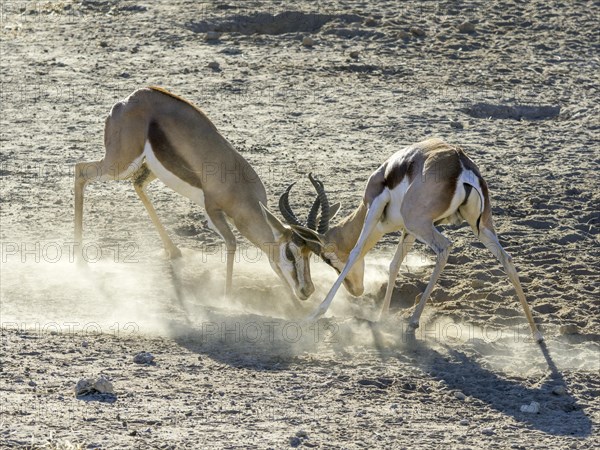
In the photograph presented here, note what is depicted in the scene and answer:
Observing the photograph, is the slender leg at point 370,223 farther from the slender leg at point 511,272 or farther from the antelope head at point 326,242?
the slender leg at point 511,272

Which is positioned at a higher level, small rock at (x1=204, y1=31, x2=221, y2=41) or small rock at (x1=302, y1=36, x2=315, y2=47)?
small rock at (x1=302, y1=36, x2=315, y2=47)

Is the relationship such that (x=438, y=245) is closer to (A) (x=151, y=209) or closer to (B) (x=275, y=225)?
(B) (x=275, y=225)

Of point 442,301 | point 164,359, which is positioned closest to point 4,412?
point 164,359

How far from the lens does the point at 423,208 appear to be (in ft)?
29.9

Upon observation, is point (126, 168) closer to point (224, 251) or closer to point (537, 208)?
point (224, 251)

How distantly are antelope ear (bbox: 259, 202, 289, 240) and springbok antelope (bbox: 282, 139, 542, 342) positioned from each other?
235mm

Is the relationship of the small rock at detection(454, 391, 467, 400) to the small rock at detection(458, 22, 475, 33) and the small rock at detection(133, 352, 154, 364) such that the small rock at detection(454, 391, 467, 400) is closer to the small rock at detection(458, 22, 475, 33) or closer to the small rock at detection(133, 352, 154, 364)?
the small rock at detection(133, 352, 154, 364)

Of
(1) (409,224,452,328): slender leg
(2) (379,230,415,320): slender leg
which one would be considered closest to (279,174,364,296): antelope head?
(2) (379,230,415,320): slender leg

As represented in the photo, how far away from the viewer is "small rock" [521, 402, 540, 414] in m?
7.71

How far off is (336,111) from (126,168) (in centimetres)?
448

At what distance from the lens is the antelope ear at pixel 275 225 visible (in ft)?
33.4

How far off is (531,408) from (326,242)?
290 cm

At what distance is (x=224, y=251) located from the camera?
11.4 m

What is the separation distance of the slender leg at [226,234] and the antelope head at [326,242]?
0.66 m
